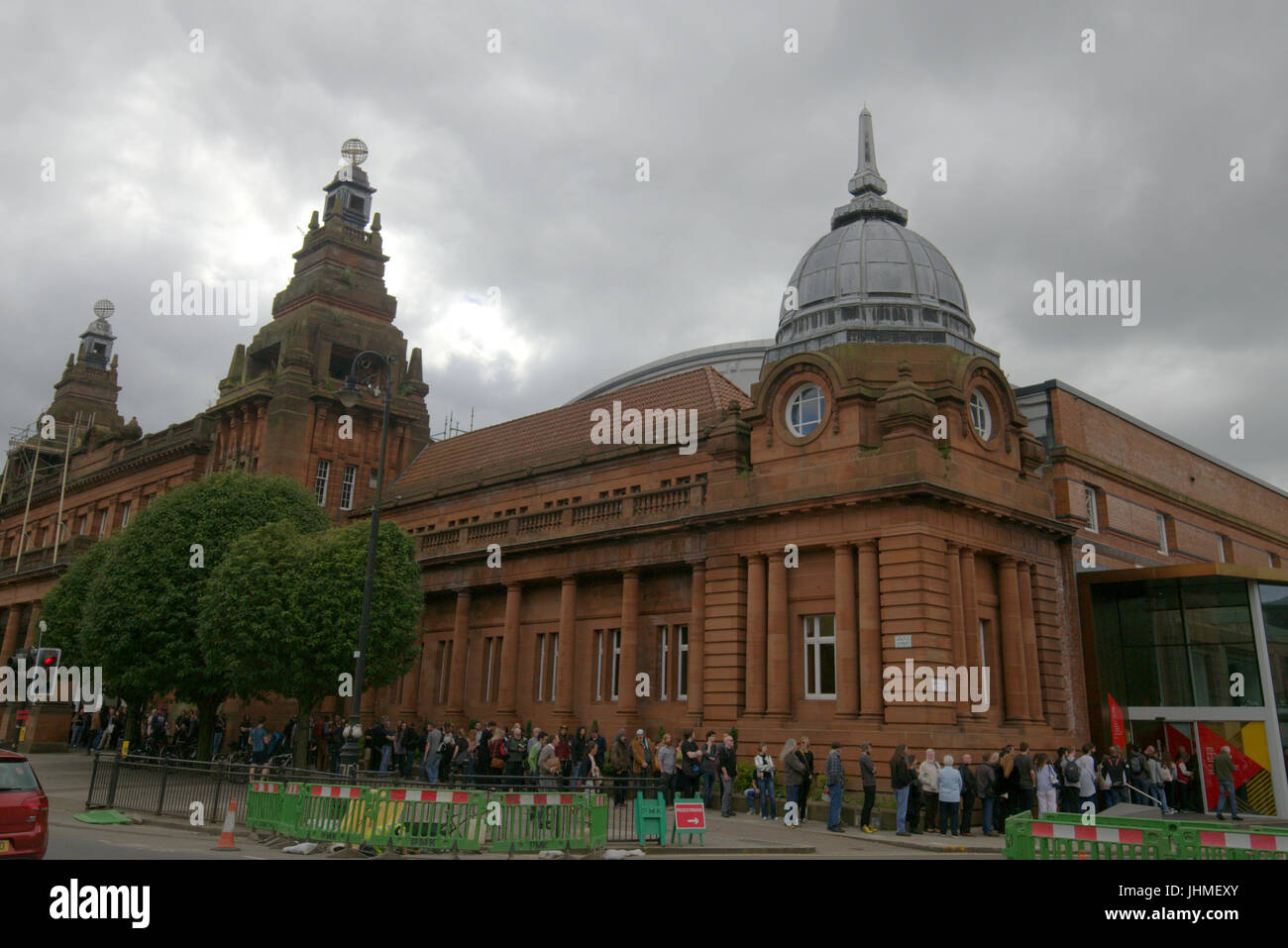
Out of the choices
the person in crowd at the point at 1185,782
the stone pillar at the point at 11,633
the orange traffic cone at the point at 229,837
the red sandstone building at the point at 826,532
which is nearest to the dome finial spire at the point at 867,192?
the red sandstone building at the point at 826,532

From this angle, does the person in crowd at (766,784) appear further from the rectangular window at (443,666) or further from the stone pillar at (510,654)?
the rectangular window at (443,666)

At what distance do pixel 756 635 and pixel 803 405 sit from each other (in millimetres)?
6938

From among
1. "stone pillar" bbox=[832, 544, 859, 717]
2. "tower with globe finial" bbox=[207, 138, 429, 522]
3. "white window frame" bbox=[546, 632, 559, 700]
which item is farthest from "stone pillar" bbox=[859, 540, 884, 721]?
"tower with globe finial" bbox=[207, 138, 429, 522]

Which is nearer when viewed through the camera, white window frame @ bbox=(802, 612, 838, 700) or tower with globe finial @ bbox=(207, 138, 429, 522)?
white window frame @ bbox=(802, 612, 838, 700)

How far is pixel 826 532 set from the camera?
26594mm

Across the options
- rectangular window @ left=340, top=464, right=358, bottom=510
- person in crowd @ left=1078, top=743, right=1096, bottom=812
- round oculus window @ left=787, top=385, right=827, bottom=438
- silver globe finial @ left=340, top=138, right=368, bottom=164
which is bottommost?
person in crowd @ left=1078, top=743, right=1096, bottom=812

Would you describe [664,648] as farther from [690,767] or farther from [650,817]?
[650,817]

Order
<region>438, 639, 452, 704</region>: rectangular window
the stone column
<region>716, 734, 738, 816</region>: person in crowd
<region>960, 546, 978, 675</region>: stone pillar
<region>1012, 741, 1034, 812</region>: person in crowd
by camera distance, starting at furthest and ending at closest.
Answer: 1. <region>438, 639, 452, 704</region>: rectangular window
2. the stone column
3. <region>960, 546, 978, 675</region>: stone pillar
4. <region>716, 734, 738, 816</region>: person in crowd
5. <region>1012, 741, 1034, 812</region>: person in crowd

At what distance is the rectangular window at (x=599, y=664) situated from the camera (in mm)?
32719

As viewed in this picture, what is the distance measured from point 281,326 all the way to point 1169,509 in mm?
46283

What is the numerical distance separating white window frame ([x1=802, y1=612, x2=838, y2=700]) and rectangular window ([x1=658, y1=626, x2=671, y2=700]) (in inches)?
228

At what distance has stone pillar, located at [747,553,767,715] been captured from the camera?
27062mm

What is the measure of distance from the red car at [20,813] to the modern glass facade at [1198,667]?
91.1 ft

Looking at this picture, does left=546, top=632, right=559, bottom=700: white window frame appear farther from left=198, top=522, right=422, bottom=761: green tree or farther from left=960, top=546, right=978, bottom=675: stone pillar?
left=960, top=546, right=978, bottom=675: stone pillar
